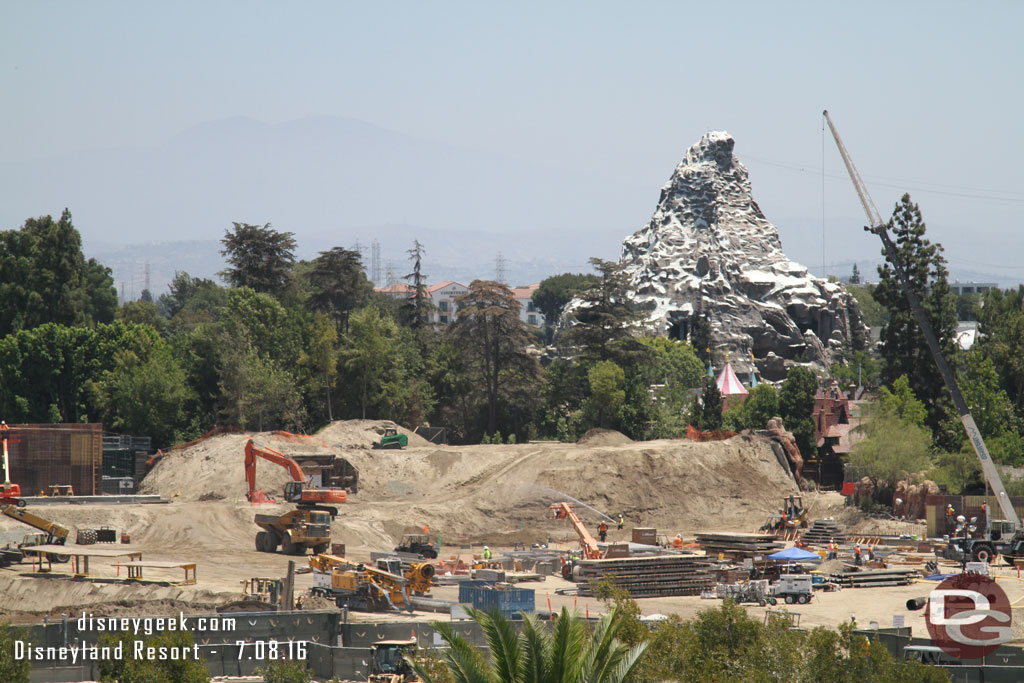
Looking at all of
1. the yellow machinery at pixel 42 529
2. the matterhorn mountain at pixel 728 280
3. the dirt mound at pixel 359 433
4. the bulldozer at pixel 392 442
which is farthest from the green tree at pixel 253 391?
the matterhorn mountain at pixel 728 280

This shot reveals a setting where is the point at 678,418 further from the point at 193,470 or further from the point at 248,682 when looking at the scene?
the point at 248,682

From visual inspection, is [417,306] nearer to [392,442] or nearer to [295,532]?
[392,442]

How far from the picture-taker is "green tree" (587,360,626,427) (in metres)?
85.9

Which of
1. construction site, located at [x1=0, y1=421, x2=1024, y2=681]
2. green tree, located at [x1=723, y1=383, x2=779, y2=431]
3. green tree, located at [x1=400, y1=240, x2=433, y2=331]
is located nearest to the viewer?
construction site, located at [x1=0, y1=421, x2=1024, y2=681]

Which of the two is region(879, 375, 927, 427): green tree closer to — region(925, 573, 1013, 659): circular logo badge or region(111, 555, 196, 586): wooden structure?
region(925, 573, 1013, 659): circular logo badge

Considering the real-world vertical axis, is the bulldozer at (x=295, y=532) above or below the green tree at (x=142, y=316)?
below

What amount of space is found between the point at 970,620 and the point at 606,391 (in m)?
54.0

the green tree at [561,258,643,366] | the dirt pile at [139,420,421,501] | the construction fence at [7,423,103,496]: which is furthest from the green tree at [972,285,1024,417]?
the construction fence at [7,423,103,496]

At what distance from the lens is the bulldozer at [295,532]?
168 feet

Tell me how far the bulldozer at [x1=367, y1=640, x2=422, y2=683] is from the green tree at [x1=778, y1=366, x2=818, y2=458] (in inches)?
2191

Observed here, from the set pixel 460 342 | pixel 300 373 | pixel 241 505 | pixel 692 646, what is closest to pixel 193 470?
pixel 241 505

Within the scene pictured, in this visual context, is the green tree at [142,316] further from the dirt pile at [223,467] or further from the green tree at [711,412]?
the green tree at [711,412]

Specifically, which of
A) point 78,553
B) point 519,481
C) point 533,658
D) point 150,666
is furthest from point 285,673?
point 519,481

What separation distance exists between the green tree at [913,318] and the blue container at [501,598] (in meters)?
46.2
